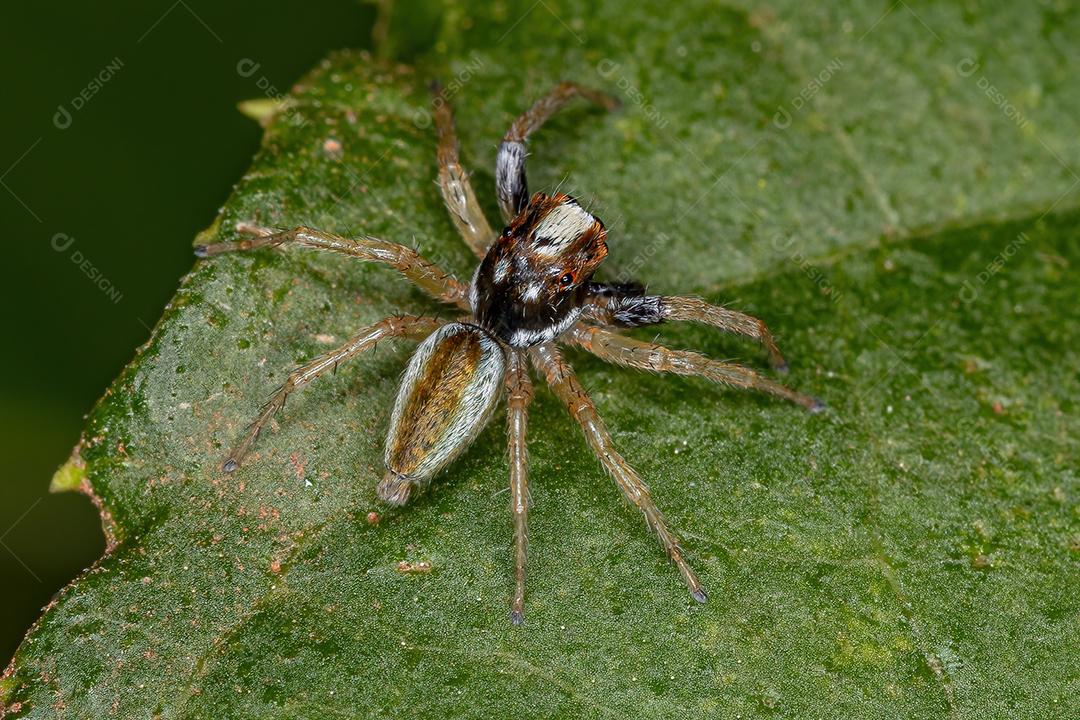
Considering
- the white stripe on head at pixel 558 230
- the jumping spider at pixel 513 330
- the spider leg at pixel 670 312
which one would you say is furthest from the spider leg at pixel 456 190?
the spider leg at pixel 670 312

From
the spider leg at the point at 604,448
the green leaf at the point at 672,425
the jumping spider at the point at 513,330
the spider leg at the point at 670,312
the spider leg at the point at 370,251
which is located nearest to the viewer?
the green leaf at the point at 672,425

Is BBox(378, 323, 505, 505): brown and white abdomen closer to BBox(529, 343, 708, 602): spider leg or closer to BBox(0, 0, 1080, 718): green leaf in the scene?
BBox(0, 0, 1080, 718): green leaf

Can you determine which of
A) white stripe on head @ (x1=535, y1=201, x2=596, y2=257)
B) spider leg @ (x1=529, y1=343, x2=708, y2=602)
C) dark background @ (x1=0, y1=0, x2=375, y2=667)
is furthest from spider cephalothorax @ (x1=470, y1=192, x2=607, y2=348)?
dark background @ (x1=0, y1=0, x2=375, y2=667)

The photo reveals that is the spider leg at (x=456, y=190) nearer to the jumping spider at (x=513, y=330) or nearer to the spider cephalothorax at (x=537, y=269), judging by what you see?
the jumping spider at (x=513, y=330)

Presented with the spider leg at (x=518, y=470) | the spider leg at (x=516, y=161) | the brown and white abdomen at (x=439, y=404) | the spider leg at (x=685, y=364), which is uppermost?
the spider leg at (x=516, y=161)

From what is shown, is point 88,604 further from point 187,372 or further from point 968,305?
point 968,305

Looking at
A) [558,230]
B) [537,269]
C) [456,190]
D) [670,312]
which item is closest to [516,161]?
[456,190]

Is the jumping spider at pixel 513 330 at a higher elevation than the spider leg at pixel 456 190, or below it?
below
